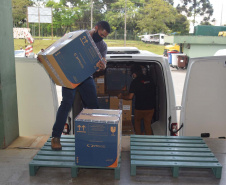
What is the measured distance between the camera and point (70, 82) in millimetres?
2600

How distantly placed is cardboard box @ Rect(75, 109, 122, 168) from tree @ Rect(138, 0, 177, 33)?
149 ft

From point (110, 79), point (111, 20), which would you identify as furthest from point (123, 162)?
point (111, 20)

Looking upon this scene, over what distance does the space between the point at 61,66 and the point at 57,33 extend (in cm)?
4640

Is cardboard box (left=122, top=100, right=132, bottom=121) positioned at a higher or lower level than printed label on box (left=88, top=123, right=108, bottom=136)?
lower

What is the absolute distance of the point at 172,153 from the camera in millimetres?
2852

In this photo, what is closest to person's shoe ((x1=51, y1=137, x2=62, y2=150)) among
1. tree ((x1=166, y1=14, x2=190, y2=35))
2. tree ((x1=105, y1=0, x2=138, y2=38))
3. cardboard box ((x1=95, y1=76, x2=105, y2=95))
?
cardboard box ((x1=95, y1=76, x2=105, y2=95))

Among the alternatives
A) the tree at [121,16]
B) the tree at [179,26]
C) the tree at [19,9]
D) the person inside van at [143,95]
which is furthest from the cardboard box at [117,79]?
the tree at [179,26]

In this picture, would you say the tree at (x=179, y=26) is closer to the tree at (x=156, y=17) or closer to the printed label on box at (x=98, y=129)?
the tree at (x=156, y=17)

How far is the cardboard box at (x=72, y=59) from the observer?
8.21ft

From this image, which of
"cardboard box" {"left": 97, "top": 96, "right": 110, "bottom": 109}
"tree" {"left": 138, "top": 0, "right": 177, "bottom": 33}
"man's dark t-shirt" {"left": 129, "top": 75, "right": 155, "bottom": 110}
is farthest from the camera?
"tree" {"left": 138, "top": 0, "right": 177, "bottom": 33}

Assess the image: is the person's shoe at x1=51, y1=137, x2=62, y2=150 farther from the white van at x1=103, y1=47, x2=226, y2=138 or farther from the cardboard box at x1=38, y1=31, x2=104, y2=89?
the white van at x1=103, y1=47, x2=226, y2=138

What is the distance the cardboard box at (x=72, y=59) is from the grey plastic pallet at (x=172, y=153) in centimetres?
107

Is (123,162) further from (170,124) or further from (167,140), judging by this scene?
(170,124)

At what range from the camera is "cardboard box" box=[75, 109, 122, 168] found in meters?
2.47
